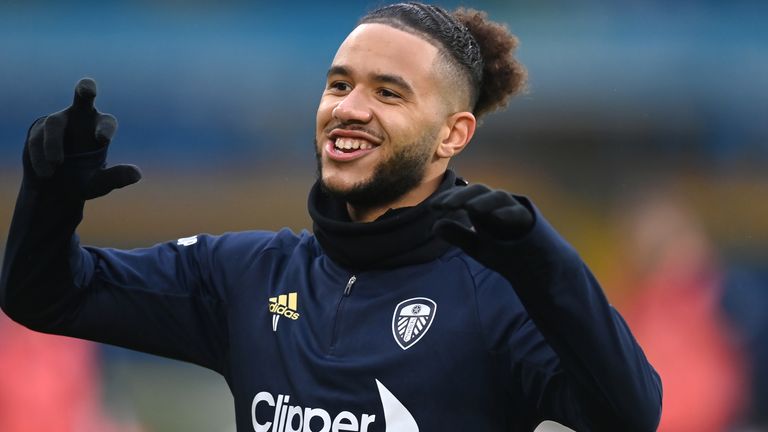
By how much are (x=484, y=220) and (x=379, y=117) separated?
0.47 meters

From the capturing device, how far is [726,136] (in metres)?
3.43

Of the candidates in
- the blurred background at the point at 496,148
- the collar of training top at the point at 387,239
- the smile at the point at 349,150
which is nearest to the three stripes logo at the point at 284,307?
the collar of training top at the point at 387,239

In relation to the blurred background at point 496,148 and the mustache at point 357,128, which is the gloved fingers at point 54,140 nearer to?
the mustache at point 357,128

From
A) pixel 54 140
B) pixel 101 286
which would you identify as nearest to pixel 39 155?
pixel 54 140

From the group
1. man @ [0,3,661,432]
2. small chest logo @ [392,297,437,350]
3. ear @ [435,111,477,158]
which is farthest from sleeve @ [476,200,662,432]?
ear @ [435,111,477,158]

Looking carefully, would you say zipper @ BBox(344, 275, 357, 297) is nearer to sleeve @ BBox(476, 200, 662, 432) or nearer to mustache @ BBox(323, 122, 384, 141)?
mustache @ BBox(323, 122, 384, 141)

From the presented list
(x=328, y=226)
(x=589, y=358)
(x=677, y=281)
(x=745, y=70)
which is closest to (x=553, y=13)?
(x=745, y=70)

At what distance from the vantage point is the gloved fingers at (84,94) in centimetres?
163

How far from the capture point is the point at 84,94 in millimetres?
1637

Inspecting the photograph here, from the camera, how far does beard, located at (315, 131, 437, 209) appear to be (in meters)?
1.78

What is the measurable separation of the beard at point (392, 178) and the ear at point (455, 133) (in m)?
0.04

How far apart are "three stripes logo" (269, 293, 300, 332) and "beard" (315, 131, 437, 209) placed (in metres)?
0.18

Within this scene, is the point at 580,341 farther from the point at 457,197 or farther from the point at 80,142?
the point at 80,142

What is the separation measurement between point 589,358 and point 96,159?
796 millimetres
